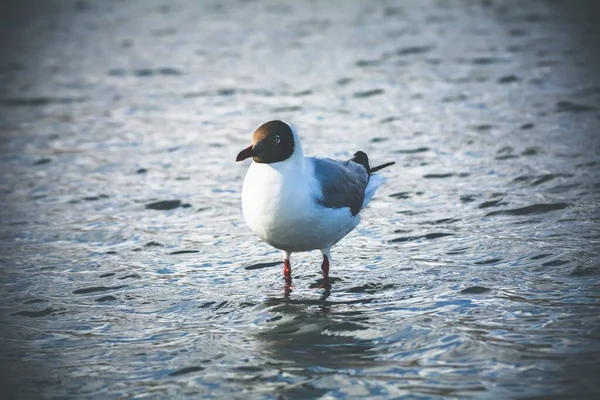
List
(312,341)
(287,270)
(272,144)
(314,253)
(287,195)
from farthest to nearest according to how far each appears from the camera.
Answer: (314,253), (287,270), (272,144), (287,195), (312,341)

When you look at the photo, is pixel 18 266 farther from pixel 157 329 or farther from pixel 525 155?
pixel 525 155

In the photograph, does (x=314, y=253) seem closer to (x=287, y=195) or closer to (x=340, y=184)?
(x=340, y=184)

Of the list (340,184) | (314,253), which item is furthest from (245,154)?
(314,253)

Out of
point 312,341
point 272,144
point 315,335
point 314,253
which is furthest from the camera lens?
point 314,253

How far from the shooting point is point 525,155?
39.9 ft

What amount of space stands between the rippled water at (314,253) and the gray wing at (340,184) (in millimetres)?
736

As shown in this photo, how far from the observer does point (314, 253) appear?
31.2 feet

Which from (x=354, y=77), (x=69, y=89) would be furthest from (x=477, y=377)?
(x=69, y=89)

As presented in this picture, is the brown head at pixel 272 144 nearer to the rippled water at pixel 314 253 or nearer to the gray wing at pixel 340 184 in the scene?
the gray wing at pixel 340 184

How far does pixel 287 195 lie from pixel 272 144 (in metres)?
0.47

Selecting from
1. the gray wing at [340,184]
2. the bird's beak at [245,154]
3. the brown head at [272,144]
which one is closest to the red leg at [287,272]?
the gray wing at [340,184]

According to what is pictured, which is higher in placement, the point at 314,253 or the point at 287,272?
the point at 287,272

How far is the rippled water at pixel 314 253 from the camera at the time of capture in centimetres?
672

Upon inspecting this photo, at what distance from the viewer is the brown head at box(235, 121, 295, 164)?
25.2ft
